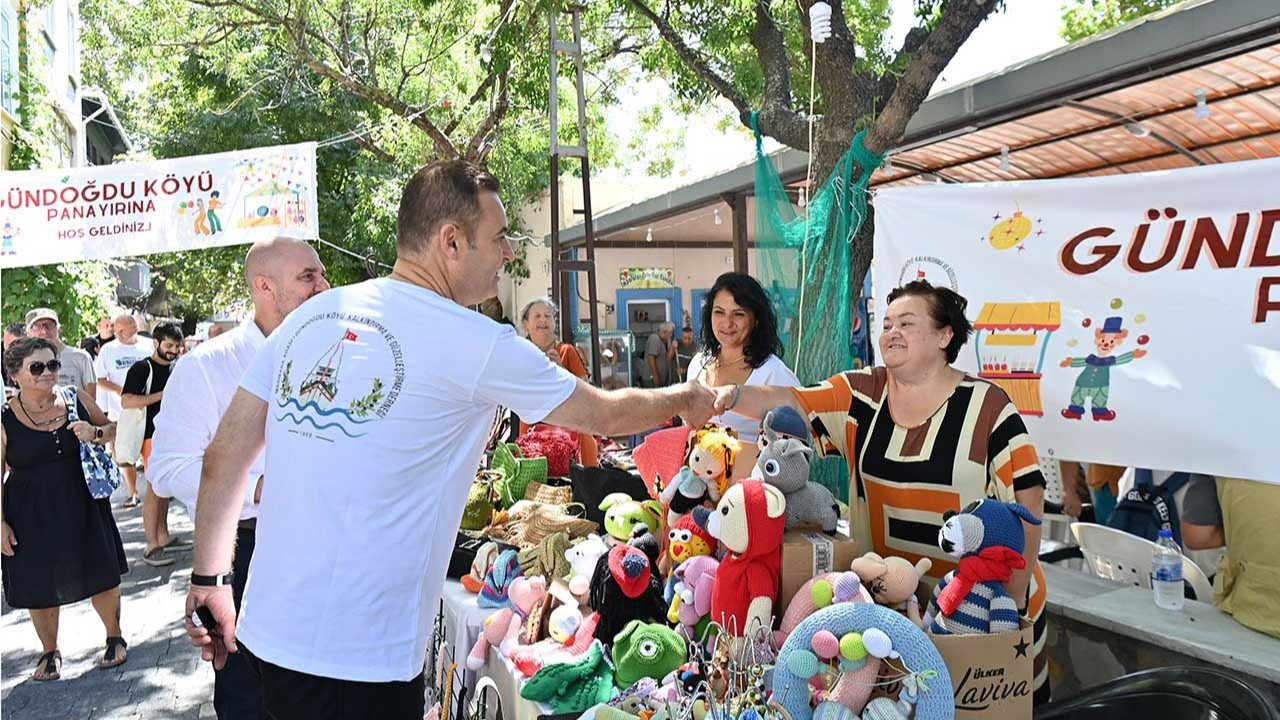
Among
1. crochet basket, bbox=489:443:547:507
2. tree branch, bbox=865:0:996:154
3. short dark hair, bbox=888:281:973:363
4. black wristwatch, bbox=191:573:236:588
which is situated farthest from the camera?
tree branch, bbox=865:0:996:154

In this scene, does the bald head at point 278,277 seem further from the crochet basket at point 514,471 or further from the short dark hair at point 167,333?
the short dark hair at point 167,333

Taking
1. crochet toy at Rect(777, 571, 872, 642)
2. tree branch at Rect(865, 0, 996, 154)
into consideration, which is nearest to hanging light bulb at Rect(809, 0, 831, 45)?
tree branch at Rect(865, 0, 996, 154)

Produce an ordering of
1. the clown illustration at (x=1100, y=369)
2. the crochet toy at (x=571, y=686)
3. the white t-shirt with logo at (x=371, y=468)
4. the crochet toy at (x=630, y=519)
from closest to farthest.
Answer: the white t-shirt with logo at (x=371, y=468), the crochet toy at (x=571, y=686), the crochet toy at (x=630, y=519), the clown illustration at (x=1100, y=369)

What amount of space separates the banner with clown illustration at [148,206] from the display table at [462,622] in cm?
481

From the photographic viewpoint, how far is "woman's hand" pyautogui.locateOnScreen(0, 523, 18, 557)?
15.4 ft

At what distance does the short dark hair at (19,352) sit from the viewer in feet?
16.4

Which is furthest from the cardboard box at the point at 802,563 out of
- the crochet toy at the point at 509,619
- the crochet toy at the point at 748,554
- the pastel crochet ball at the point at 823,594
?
the crochet toy at the point at 509,619

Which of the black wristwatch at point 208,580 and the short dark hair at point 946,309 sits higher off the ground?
the short dark hair at point 946,309

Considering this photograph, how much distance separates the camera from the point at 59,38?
17.7 m

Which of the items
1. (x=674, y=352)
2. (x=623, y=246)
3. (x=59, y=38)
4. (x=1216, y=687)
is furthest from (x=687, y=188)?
(x=59, y=38)

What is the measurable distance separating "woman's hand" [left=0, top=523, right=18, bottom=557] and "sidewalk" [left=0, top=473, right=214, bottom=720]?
0.74m

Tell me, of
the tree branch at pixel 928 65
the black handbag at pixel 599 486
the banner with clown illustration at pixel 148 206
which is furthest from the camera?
the banner with clown illustration at pixel 148 206

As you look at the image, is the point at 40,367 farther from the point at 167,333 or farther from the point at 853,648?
the point at 853,648

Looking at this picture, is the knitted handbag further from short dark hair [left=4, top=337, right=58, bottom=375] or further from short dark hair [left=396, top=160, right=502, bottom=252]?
short dark hair [left=396, top=160, right=502, bottom=252]
